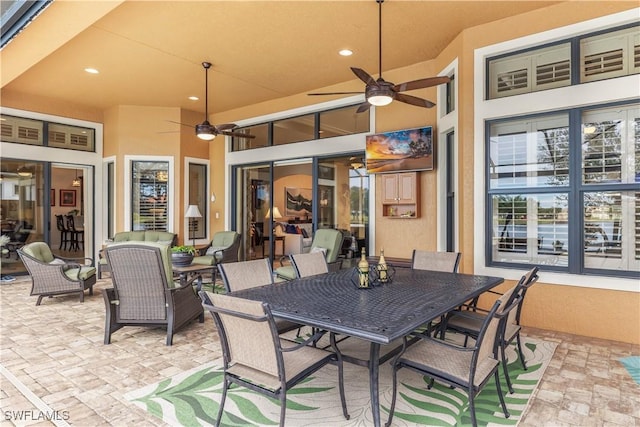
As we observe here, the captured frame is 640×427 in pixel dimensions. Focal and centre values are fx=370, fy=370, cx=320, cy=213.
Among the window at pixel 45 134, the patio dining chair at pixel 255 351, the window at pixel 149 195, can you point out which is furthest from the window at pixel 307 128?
the patio dining chair at pixel 255 351

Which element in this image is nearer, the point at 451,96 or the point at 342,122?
the point at 451,96

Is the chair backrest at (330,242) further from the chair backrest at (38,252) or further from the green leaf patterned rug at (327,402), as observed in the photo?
the chair backrest at (38,252)

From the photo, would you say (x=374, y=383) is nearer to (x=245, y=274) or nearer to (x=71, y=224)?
(x=245, y=274)

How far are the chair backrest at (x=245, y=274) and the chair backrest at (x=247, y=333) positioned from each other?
786 mm

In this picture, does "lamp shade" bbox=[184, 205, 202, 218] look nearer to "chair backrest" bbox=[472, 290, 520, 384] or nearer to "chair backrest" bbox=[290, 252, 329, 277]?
"chair backrest" bbox=[290, 252, 329, 277]

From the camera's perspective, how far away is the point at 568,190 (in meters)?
4.13

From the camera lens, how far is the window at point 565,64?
3.85 m

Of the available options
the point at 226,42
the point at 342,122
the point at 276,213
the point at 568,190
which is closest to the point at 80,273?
the point at 276,213

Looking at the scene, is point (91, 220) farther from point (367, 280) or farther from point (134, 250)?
point (367, 280)

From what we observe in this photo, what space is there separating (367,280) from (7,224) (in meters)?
8.07

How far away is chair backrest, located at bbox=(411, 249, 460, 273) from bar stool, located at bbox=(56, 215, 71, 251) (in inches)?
415

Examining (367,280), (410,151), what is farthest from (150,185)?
(367,280)

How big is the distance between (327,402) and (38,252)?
17.5ft

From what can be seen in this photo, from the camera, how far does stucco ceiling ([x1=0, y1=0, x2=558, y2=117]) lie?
4.09m
